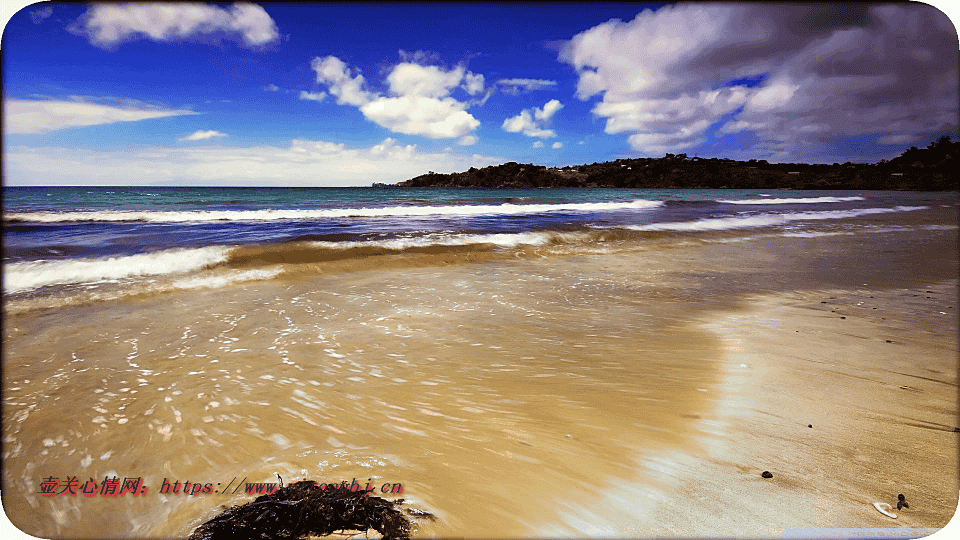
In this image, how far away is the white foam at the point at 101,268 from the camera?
5809mm

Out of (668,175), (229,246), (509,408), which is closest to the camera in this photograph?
(509,408)

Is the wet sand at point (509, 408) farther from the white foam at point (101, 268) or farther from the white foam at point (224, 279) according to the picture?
the white foam at point (101, 268)

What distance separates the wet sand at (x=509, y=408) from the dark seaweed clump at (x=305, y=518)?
12 centimetres

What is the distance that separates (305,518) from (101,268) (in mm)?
7486

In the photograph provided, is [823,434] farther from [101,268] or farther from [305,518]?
[101,268]

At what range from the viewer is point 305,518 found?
1.43 metres

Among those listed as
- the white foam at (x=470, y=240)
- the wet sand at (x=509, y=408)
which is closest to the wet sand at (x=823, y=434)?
the wet sand at (x=509, y=408)

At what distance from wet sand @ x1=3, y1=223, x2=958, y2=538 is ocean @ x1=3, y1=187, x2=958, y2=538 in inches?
0.7

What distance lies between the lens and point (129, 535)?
1519mm

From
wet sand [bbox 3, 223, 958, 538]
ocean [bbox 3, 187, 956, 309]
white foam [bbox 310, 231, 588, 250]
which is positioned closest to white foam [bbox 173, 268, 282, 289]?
ocean [bbox 3, 187, 956, 309]

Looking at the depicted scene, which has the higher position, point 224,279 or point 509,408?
point 224,279

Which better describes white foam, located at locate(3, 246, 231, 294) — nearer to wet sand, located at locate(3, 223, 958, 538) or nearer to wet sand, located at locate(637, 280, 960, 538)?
wet sand, located at locate(3, 223, 958, 538)

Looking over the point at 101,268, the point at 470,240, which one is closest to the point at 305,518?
the point at 101,268

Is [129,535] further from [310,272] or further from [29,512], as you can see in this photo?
[310,272]
